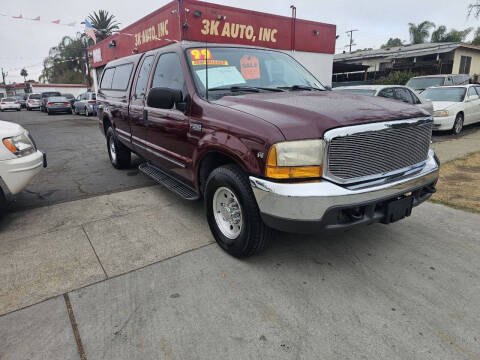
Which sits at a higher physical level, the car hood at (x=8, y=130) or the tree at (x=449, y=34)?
the tree at (x=449, y=34)

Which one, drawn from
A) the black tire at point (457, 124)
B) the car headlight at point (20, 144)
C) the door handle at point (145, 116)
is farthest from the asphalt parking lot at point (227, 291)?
the black tire at point (457, 124)

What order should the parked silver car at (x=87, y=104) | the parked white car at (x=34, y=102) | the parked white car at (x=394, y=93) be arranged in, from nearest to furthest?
the parked white car at (x=394, y=93)
the parked silver car at (x=87, y=104)
the parked white car at (x=34, y=102)

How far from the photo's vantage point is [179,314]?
230cm

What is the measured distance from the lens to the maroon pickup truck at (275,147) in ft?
7.55

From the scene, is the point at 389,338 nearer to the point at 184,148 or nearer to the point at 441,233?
the point at 441,233

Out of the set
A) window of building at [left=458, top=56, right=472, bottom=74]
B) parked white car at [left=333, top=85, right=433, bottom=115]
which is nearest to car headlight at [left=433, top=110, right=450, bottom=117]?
parked white car at [left=333, top=85, right=433, bottom=115]

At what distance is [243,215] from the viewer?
2.70m

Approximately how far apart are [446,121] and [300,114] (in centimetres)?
864

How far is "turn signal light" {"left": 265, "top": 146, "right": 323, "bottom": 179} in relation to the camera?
2.31 meters

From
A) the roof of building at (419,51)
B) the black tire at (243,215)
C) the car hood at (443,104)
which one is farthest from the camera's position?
the roof of building at (419,51)

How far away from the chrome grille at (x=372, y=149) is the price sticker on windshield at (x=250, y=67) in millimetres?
1572

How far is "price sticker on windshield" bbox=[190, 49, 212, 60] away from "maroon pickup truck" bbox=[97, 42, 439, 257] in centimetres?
1

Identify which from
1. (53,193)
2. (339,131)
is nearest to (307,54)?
(53,193)

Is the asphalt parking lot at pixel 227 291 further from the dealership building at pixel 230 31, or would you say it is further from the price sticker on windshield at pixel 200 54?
the dealership building at pixel 230 31
